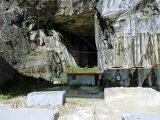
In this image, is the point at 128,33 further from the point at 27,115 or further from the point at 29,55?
the point at 27,115

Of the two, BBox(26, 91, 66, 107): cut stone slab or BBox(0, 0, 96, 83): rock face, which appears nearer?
BBox(26, 91, 66, 107): cut stone slab

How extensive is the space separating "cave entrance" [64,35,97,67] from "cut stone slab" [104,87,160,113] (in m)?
10.1

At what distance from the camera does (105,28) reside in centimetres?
1463

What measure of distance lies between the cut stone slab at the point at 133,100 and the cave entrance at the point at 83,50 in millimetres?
10080

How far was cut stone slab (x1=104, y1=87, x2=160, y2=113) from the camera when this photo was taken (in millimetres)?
6668

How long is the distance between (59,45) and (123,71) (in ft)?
16.6

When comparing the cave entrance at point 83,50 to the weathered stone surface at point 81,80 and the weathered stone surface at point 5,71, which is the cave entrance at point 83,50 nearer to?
the weathered stone surface at point 5,71

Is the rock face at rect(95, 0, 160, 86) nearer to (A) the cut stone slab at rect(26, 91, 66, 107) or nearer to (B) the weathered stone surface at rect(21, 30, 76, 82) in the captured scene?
(B) the weathered stone surface at rect(21, 30, 76, 82)

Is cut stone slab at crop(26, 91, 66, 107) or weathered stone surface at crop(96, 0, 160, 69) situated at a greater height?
weathered stone surface at crop(96, 0, 160, 69)

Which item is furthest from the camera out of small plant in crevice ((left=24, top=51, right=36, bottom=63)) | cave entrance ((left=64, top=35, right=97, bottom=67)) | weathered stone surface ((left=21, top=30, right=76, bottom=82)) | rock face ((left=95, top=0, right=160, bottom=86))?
cave entrance ((left=64, top=35, right=97, bottom=67))

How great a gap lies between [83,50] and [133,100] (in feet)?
40.0

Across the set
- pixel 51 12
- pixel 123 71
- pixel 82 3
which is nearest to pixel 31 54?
pixel 51 12

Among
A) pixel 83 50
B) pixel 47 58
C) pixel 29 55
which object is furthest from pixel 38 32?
pixel 83 50

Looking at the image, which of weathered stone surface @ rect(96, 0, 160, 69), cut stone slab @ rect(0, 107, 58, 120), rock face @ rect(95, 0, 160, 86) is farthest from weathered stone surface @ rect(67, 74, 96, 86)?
cut stone slab @ rect(0, 107, 58, 120)
